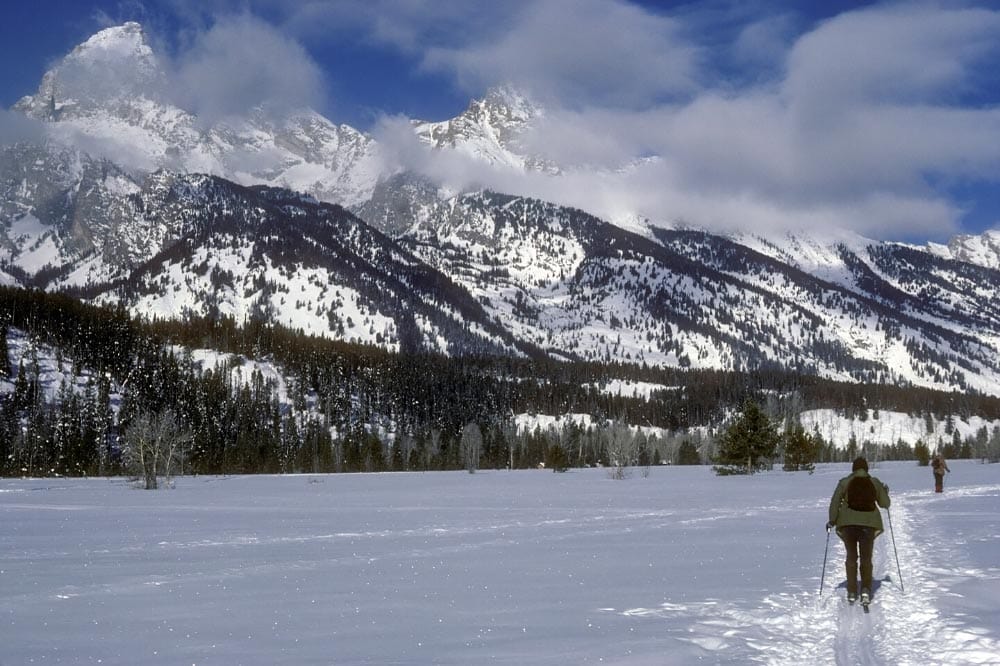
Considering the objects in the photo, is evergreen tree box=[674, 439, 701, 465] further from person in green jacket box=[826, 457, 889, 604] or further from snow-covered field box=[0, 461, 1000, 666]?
person in green jacket box=[826, 457, 889, 604]

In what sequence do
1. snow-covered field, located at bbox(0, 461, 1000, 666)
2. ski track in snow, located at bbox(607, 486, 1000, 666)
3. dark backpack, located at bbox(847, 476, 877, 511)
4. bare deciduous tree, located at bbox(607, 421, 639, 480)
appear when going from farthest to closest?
bare deciduous tree, located at bbox(607, 421, 639, 480)
dark backpack, located at bbox(847, 476, 877, 511)
snow-covered field, located at bbox(0, 461, 1000, 666)
ski track in snow, located at bbox(607, 486, 1000, 666)

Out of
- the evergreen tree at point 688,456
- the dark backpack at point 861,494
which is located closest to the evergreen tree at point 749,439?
the dark backpack at point 861,494

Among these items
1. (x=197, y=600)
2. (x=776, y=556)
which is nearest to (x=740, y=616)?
(x=776, y=556)

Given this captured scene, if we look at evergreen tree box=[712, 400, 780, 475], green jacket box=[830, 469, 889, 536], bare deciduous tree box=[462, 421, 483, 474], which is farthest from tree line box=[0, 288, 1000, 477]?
green jacket box=[830, 469, 889, 536]

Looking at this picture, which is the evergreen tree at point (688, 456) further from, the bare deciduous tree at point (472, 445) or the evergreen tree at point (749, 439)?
the evergreen tree at point (749, 439)

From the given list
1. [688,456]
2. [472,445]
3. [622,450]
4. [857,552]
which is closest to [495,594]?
[857,552]

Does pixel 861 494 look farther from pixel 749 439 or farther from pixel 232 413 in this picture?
pixel 232 413

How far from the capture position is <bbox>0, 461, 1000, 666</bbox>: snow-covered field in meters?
8.95

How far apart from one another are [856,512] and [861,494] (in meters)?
0.34

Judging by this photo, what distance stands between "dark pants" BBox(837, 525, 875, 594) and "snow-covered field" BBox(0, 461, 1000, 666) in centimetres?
39

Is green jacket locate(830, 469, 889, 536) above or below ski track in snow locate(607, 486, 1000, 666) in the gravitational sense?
above

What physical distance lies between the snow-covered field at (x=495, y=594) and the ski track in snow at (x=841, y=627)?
0.05m

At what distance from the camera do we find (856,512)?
Result: 12.8 meters

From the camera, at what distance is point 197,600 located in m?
12.4
